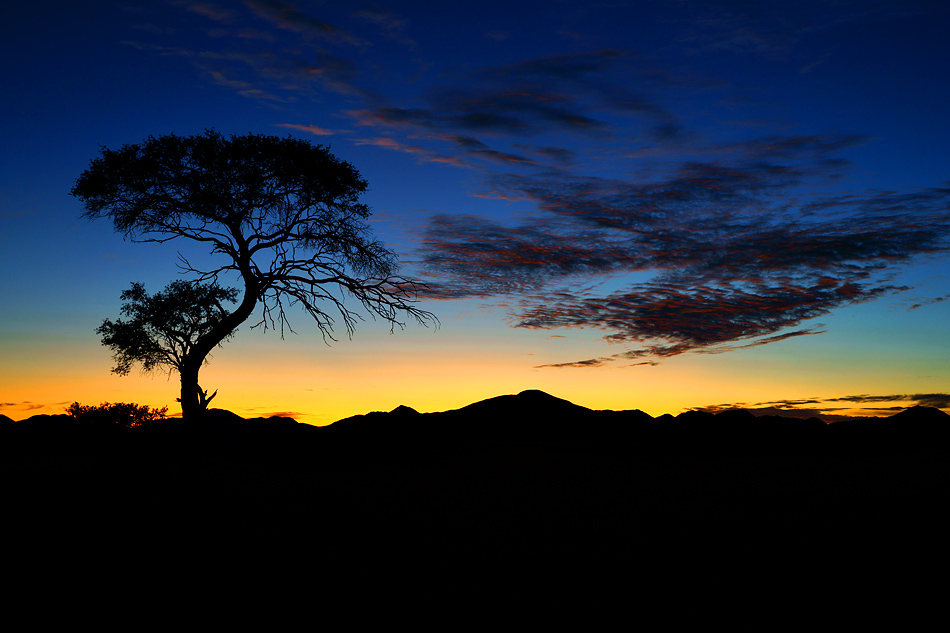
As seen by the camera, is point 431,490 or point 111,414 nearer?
point 431,490

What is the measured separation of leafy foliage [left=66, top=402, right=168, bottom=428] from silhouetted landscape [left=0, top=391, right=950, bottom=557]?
13.3 inches

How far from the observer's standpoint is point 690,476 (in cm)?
2539

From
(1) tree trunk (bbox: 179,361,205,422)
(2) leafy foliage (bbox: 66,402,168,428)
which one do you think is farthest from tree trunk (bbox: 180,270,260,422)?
(2) leafy foliage (bbox: 66,402,168,428)

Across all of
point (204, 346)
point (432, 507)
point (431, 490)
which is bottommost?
point (432, 507)

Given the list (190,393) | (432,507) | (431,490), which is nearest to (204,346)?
(190,393)

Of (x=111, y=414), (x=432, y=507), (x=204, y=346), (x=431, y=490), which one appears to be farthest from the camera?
(x=111, y=414)

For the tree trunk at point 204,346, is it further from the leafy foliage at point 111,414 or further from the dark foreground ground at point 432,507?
the leafy foliage at point 111,414

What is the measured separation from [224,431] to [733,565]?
110 ft

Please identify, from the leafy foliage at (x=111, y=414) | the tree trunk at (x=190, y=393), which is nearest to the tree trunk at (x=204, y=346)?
the tree trunk at (x=190, y=393)

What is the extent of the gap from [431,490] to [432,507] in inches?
153

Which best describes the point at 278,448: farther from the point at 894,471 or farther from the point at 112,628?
the point at 894,471

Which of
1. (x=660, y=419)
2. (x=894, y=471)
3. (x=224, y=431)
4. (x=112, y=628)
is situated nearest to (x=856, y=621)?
(x=112, y=628)

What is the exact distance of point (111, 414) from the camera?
1164 inches

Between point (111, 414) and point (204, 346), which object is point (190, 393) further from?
point (111, 414)
